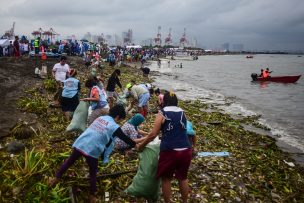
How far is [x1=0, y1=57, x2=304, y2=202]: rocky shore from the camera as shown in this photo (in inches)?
245

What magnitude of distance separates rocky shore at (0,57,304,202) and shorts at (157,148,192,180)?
50.5 inches

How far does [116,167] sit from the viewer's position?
7.45m

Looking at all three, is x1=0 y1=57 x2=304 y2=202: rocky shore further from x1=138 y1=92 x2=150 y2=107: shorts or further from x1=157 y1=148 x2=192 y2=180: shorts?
x1=157 y1=148 x2=192 y2=180: shorts

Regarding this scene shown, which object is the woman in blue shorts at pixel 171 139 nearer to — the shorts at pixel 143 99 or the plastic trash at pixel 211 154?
the plastic trash at pixel 211 154

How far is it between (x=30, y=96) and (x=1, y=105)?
7.78 feet

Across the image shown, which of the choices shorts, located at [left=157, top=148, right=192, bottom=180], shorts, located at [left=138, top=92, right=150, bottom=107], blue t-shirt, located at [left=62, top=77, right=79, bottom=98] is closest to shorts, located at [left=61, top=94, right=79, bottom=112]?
blue t-shirt, located at [left=62, top=77, right=79, bottom=98]

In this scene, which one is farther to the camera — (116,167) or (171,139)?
(116,167)

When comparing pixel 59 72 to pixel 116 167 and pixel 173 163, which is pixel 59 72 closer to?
pixel 116 167

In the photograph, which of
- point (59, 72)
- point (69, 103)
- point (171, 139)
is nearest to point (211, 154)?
point (171, 139)

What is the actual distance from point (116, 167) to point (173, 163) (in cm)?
250

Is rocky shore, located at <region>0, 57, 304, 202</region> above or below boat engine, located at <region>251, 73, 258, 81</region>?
below

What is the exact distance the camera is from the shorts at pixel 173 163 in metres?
5.33

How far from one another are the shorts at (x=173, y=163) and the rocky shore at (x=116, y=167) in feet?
4.21

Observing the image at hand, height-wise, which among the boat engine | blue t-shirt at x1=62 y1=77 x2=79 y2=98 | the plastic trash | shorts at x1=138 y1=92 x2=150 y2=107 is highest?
blue t-shirt at x1=62 y1=77 x2=79 y2=98
